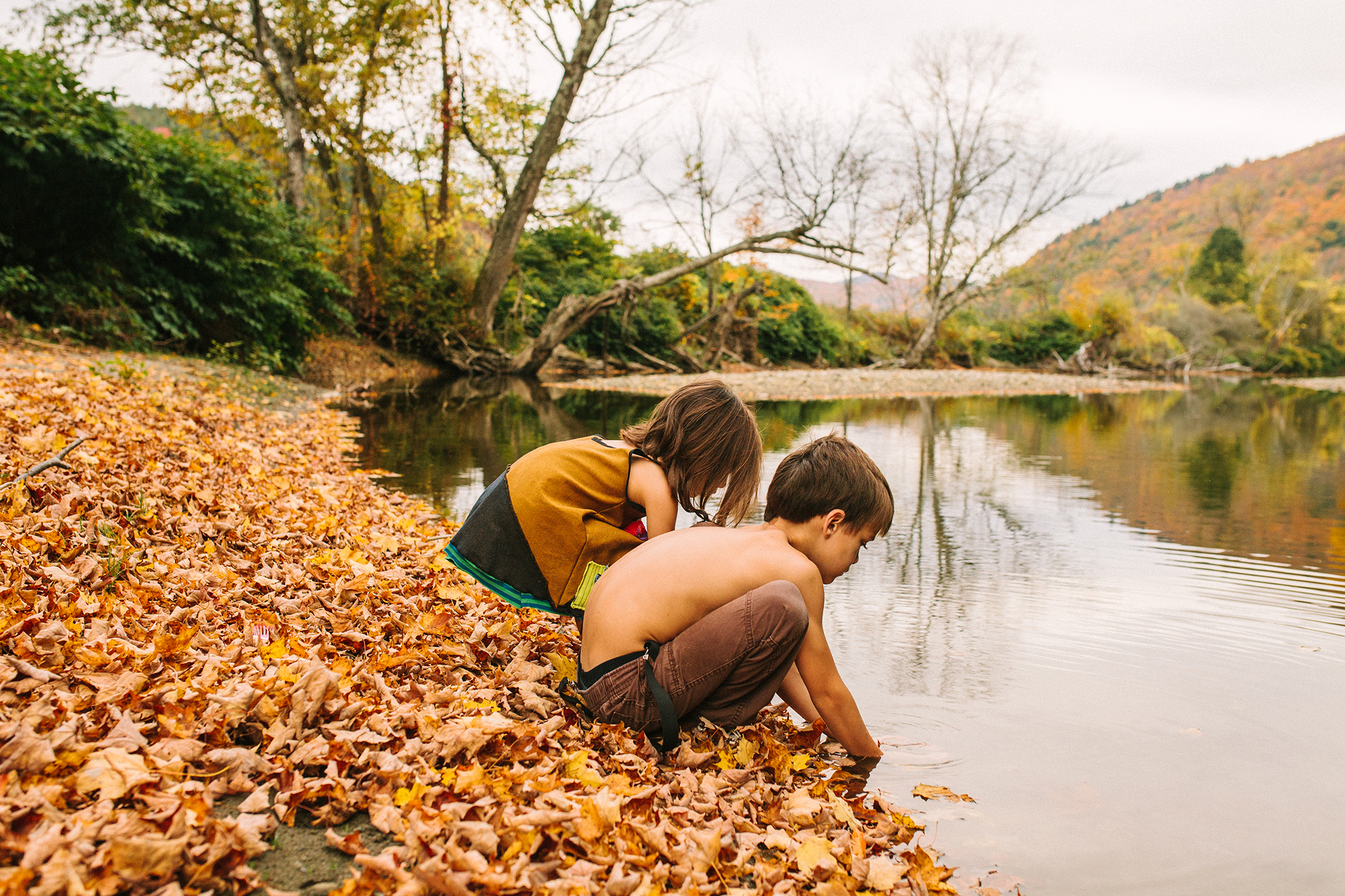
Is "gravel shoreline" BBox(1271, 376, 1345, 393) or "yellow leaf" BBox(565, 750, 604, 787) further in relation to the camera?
"gravel shoreline" BBox(1271, 376, 1345, 393)

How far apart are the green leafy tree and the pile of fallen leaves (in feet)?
191

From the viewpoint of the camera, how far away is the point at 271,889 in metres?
1.46

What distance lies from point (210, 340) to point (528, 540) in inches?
491

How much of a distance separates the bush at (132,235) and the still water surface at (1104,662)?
5467mm

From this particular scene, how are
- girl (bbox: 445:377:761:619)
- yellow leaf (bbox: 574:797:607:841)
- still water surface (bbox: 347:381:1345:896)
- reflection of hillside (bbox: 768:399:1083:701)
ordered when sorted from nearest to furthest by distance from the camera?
yellow leaf (bbox: 574:797:607:841) < still water surface (bbox: 347:381:1345:896) < girl (bbox: 445:377:761:619) < reflection of hillside (bbox: 768:399:1083:701)

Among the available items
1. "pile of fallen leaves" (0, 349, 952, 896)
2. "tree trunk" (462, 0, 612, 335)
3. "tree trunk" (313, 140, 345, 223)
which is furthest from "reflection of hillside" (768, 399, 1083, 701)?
"tree trunk" (313, 140, 345, 223)

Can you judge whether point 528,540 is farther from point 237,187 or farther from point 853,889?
point 237,187

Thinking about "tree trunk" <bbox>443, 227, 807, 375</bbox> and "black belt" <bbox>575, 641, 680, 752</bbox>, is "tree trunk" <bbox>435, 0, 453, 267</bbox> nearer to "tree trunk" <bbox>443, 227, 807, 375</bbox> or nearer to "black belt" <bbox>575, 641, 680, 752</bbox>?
"tree trunk" <bbox>443, 227, 807, 375</bbox>

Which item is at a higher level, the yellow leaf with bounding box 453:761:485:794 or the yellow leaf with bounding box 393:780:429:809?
the yellow leaf with bounding box 393:780:429:809

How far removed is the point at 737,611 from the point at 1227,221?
68.0 metres

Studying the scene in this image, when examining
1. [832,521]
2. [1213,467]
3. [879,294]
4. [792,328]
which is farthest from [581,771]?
[879,294]

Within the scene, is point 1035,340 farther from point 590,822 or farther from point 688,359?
point 590,822

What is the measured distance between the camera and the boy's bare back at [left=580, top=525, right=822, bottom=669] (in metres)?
2.31

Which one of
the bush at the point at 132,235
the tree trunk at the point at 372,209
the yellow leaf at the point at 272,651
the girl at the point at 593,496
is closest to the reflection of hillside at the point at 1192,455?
the girl at the point at 593,496
